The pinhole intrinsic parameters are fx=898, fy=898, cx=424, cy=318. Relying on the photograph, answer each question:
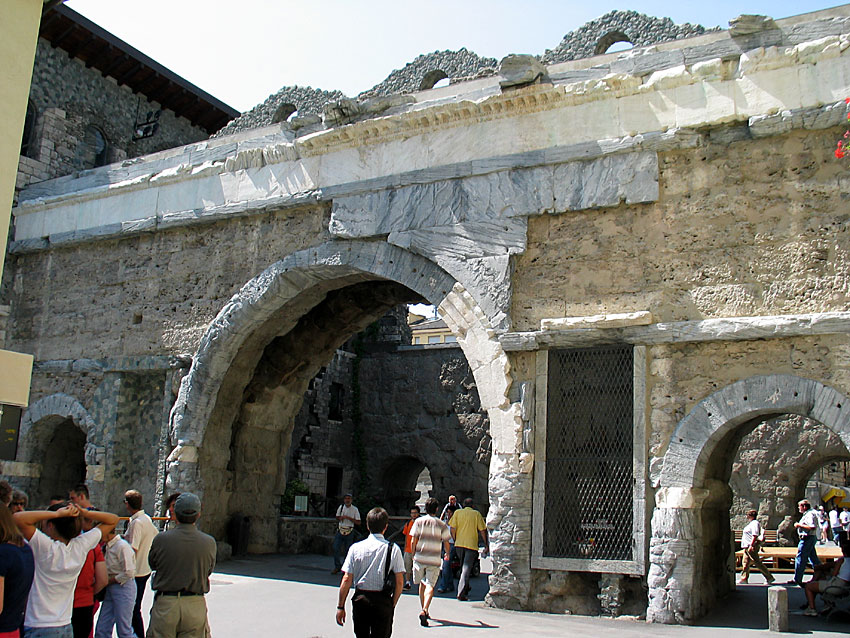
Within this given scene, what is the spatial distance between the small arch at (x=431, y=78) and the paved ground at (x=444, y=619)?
657cm

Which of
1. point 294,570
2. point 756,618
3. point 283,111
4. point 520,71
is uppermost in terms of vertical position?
point 283,111

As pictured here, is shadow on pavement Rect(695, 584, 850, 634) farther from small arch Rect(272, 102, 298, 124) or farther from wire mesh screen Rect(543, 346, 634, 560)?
small arch Rect(272, 102, 298, 124)

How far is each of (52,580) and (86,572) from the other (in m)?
0.79

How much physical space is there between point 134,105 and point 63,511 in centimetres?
1591

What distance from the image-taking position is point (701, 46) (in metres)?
9.48

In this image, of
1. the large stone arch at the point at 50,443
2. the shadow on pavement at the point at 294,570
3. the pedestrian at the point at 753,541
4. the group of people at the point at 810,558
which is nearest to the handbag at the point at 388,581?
the shadow on pavement at the point at 294,570

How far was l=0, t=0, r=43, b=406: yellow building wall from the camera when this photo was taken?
19.4 ft

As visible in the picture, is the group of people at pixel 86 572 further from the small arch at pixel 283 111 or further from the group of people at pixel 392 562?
the small arch at pixel 283 111

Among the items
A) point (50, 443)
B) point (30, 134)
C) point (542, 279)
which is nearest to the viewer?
point (542, 279)

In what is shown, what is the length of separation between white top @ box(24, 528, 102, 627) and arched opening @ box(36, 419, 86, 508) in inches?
396

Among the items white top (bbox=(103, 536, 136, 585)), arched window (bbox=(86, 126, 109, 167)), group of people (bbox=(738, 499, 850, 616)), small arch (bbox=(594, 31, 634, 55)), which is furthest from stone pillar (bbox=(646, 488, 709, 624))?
arched window (bbox=(86, 126, 109, 167))

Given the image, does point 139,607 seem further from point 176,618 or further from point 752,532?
point 752,532

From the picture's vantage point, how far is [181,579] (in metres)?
4.80

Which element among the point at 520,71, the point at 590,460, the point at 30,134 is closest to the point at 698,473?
the point at 590,460
